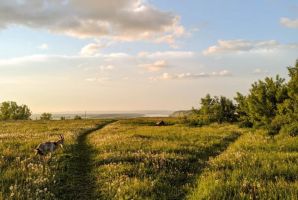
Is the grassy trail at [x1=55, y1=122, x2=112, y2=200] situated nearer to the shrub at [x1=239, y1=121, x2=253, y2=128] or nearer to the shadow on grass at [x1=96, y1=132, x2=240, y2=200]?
the shadow on grass at [x1=96, y1=132, x2=240, y2=200]

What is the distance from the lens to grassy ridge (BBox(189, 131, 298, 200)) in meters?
→ 10.4

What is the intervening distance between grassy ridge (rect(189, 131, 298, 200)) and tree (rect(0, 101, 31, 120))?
487 feet

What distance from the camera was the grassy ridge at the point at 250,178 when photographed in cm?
1041

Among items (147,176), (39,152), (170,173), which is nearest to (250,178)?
(170,173)

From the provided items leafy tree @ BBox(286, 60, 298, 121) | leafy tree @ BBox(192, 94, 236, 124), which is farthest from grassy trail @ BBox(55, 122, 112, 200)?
leafy tree @ BBox(192, 94, 236, 124)

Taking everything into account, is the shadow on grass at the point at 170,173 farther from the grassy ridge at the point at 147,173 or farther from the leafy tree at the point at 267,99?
the leafy tree at the point at 267,99

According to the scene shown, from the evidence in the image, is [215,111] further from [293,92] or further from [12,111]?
[12,111]

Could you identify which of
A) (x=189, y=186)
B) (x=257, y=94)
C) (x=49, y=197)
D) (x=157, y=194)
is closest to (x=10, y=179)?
(x=49, y=197)

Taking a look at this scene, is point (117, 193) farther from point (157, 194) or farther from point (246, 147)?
point (246, 147)

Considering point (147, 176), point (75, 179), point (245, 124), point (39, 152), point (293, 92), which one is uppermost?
point (293, 92)

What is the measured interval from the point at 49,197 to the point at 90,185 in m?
2.07

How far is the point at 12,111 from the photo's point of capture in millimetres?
154375

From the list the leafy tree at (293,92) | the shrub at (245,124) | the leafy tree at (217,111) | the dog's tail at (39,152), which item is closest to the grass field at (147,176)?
the dog's tail at (39,152)

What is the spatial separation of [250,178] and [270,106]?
880 inches
